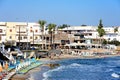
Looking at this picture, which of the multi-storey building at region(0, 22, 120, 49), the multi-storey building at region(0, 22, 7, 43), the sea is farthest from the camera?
the multi-storey building at region(0, 22, 120, 49)

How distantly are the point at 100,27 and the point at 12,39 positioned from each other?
3312 cm

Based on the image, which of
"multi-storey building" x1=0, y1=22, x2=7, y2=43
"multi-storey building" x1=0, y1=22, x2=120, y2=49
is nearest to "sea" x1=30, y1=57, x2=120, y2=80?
"multi-storey building" x1=0, y1=22, x2=120, y2=49

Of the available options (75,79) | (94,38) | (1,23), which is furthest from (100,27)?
(75,79)

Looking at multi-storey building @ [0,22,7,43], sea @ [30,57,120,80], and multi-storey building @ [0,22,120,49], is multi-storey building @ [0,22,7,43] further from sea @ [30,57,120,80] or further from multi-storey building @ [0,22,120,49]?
sea @ [30,57,120,80]

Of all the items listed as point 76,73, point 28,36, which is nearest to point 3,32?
point 28,36

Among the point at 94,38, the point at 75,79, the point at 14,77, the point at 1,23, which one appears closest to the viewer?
the point at 14,77

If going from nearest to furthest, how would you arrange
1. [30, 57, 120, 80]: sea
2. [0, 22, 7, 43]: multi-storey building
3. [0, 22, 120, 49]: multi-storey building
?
[30, 57, 120, 80]: sea
[0, 22, 7, 43]: multi-storey building
[0, 22, 120, 49]: multi-storey building

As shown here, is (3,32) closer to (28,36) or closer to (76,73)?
(28,36)

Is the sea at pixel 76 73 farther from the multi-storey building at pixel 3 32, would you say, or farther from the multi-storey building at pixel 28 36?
the multi-storey building at pixel 3 32

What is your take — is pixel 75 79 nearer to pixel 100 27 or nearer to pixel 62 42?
pixel 62 42

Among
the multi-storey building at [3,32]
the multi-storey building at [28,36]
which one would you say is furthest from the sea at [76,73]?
the multi-storey building at [3,32]

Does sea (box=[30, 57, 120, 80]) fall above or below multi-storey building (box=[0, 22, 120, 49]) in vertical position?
below

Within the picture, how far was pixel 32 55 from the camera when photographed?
247 feet

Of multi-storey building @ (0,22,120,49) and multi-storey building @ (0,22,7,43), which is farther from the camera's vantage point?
multi-storey building @ (0,22,120,49)
